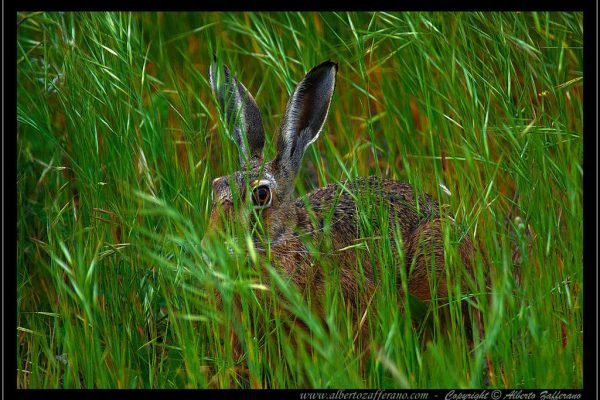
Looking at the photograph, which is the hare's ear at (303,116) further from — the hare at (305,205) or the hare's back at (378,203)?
the hare's back at (378,203)

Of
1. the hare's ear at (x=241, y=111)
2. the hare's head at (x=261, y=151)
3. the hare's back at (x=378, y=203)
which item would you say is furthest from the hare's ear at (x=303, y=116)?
the hare's back at (x=378, y=203)

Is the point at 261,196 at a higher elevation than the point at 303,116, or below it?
below

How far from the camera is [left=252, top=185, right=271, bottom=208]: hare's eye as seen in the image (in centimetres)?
472

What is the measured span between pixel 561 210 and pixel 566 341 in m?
0.73

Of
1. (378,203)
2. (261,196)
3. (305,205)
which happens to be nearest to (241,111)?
(261,196)

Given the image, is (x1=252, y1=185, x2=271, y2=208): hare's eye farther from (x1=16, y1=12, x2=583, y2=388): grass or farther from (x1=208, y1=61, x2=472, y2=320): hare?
(x1=16, y1=12, x2=583, y2=388): grass

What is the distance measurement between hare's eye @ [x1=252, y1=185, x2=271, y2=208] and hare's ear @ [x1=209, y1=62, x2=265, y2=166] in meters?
0.21

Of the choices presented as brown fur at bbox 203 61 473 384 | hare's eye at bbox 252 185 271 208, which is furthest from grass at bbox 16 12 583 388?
hare's eye at bbox 252 185 271 208

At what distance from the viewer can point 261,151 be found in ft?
16.9

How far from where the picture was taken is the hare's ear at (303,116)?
479 centimetres

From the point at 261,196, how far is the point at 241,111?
0.46 m

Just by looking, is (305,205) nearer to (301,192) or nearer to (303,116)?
(301,192)

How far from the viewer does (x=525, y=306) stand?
13.1 ft

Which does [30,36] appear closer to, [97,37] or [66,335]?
[97,37]
